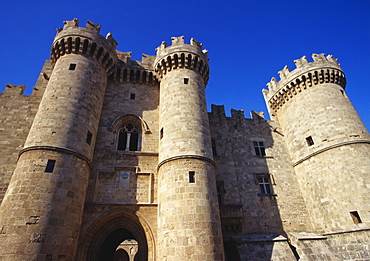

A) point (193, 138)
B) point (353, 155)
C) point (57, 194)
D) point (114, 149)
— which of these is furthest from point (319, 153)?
point (57, 194)

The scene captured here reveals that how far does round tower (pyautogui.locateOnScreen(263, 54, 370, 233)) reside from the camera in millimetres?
10445

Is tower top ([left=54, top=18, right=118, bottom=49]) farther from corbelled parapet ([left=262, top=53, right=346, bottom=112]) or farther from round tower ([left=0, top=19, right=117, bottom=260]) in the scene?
corbelled parapet ([left=262, top=53, right=346, bottom=112])

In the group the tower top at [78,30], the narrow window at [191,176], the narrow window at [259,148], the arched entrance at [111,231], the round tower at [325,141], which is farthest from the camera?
the narrow window at [259,148]

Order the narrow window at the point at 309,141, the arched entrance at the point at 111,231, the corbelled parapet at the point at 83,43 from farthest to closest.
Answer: the narrow window at the point at 309,141 → the corbelled parapet at the point at 83,43 → the arched entrance at the point at 111,231

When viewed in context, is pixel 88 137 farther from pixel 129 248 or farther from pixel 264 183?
pixel 129 248

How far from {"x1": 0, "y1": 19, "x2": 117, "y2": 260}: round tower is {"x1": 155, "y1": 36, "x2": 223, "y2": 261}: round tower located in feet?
10.2

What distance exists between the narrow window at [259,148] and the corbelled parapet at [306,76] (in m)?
3.57

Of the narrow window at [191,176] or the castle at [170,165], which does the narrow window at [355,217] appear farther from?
the narrow window at [191,176]

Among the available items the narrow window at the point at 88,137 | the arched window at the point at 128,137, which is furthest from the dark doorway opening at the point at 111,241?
the narrow window at the point at 88,137

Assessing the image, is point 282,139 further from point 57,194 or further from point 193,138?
point 57,194

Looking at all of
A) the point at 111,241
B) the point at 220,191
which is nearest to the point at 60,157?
the point at 111,241

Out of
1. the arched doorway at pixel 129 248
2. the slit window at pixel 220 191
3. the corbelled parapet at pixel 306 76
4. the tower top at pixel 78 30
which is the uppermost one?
the tower top at pixel 78 30

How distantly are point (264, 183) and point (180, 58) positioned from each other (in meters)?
8.25

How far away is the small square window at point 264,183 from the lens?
40.7 ft
